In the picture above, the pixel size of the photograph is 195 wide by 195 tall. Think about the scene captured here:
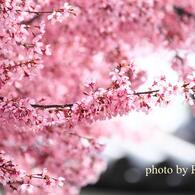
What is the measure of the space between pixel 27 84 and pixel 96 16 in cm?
153

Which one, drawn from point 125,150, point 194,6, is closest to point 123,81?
point 194,6

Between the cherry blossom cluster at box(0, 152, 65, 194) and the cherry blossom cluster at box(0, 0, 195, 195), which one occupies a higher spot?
the cherry blossom cluster at box(0, 0, 195, 195)

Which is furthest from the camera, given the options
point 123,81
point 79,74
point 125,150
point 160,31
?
point 125,150

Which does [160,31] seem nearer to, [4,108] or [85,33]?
[85,33]

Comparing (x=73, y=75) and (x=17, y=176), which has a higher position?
(x=73, y=75)

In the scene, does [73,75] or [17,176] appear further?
[73,75]

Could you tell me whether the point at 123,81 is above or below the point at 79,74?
below

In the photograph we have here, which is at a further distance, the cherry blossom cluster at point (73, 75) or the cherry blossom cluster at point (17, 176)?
the cherry blossom cluster at point (17, 176)

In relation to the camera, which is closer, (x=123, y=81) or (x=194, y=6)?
(x=123, y=81)

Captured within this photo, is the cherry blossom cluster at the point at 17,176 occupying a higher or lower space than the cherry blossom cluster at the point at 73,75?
lower

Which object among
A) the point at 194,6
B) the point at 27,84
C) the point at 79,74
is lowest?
the point at 27,84

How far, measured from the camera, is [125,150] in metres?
21.3

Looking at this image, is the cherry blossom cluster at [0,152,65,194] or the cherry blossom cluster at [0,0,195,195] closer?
the cherry blossom cluster at [0,0,195,195]

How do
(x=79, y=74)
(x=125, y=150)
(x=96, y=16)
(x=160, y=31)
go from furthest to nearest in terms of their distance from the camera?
(x=125, y=150) < (x=79, y=74) < (x=160, y=31) < (x=96, y=16)
